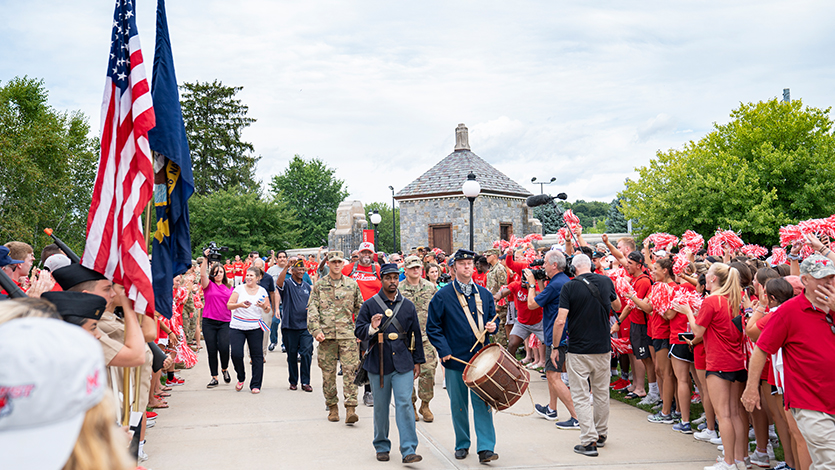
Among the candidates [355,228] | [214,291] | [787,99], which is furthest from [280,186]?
[214,291]

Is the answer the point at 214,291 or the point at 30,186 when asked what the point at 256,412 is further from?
the point at 30,186

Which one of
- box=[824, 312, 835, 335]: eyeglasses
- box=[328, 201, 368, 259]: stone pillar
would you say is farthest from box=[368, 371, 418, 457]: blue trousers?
box=[328, 201, 368, 259]: stone pillar

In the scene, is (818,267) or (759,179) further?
(759,179)

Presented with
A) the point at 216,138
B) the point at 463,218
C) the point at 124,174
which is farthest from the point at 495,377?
the point at 216,138

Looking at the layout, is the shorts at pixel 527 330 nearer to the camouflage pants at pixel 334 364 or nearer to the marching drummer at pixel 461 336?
the camouflage pants at pixel 334 364

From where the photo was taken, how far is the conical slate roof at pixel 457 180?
113 ft

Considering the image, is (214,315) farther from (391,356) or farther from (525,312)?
(525,312)

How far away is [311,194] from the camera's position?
2559 inches

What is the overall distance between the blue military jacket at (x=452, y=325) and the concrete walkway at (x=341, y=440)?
3.85ft

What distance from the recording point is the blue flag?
485cm

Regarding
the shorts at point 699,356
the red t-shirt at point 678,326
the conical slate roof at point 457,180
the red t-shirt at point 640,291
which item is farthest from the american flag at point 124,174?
the conical slate roof at point 457,180

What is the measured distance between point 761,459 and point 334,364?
5.22 meters

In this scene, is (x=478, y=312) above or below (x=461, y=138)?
below

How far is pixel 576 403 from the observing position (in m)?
6.70
